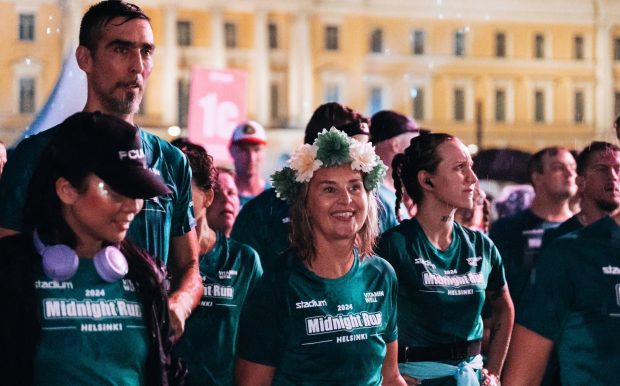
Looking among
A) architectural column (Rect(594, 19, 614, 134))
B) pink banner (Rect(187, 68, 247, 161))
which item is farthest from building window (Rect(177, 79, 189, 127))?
pink banner (Rect(187, 68, 247, 161))

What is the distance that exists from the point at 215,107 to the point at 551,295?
32.1 ft

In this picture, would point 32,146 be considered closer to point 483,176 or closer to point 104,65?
point 104,65

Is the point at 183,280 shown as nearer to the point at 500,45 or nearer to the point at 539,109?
the point at 500,45

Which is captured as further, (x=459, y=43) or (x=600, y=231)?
(x=459, y=43)

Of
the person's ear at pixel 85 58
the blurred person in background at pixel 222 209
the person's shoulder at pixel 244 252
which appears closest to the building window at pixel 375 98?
the blurred person in background at pixel 222 209

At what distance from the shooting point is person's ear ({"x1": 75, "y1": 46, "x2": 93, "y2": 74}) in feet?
13.6

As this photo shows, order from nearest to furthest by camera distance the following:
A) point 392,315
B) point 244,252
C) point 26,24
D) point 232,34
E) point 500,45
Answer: point 392,315 → point 244,252 → point 26,24 → point 232,34 → point 500,45

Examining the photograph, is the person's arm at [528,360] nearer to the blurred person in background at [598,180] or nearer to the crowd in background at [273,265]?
the crowd in background at [273,265]

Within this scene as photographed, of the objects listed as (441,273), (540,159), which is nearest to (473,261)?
(441,273)

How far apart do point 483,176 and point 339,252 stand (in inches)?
611

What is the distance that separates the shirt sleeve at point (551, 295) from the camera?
13.1ft

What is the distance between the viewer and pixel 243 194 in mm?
8695

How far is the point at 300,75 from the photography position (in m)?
65.2

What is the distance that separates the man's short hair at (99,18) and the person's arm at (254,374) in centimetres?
124
